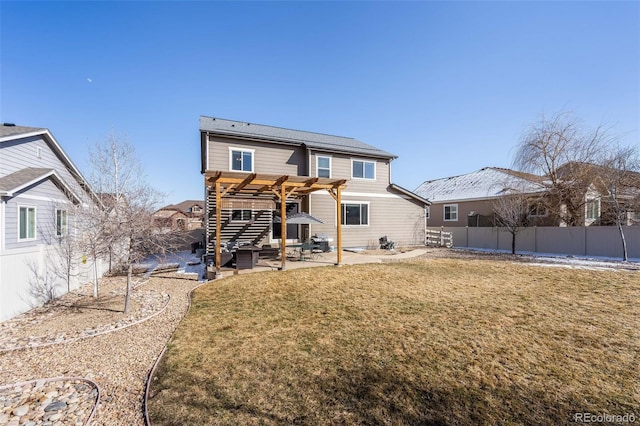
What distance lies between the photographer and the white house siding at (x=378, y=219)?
50.8 ft

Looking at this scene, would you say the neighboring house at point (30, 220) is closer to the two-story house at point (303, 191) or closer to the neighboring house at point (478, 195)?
the two-story house at point (303, 191)

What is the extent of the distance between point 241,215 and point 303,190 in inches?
147

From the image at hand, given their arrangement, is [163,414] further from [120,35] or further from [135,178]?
[120,35]

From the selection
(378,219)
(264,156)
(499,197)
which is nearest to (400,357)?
(264,156)

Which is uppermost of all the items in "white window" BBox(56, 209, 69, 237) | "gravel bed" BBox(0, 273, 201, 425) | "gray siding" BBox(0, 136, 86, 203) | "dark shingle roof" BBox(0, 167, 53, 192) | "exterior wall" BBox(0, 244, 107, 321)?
"gray siding" BBox(0, 136, 86, 203)

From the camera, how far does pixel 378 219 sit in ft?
55.9

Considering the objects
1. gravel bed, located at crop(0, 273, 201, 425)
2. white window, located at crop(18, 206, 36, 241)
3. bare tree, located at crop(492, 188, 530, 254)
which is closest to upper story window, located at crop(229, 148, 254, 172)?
white window, located at crop(18, 206, 36, 241)

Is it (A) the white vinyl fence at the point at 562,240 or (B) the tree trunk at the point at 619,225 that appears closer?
(B) the tree trunk at the point at 619,225

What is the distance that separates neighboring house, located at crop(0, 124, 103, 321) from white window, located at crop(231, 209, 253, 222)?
5613 mm

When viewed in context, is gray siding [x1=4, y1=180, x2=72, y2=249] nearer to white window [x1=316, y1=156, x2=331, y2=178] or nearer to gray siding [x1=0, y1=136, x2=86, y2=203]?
gray siding [x1=0, y1=136, x2=86, y2=203]

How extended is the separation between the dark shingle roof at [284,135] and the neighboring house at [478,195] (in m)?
8.93

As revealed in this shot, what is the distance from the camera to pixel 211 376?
3.39 meters

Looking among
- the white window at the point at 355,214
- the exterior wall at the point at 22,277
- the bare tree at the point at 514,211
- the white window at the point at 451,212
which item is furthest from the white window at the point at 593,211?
the exterior wall at the point at 22,277

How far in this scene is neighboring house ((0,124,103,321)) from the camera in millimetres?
6008
